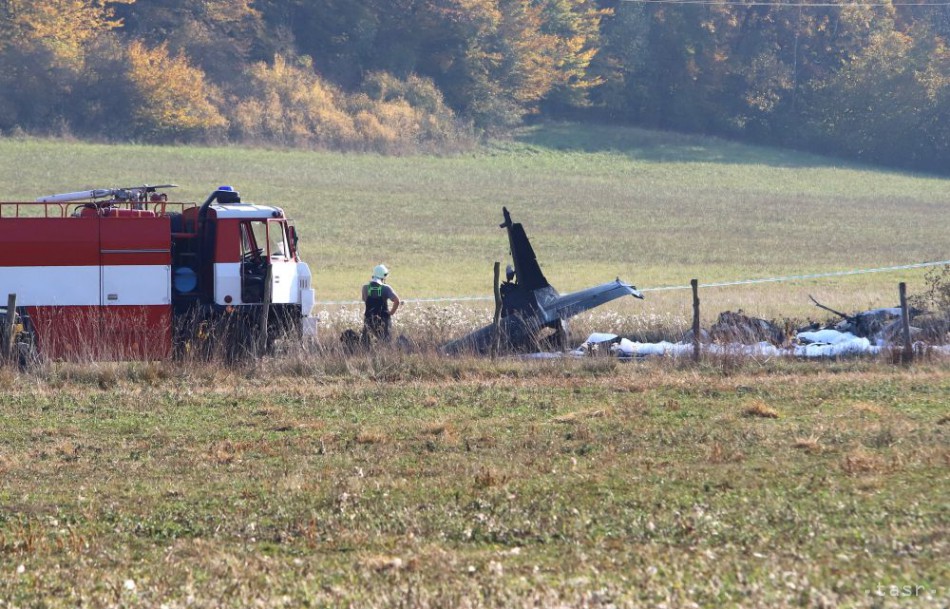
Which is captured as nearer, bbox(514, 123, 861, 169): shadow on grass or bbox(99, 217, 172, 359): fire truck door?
bbox(99, 217, 172, 359): fire truck door

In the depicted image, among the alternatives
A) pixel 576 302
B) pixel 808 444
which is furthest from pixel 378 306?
pixel 808 444

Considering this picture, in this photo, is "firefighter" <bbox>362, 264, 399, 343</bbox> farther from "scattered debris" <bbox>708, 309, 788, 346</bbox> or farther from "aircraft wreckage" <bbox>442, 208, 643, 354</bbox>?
"scattered debris" <bbox>708, 309, 788, 346</bbox>

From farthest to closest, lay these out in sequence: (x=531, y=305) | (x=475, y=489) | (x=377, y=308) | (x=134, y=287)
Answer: (x=531, y=305), (x=377, y=308), (x=134, y=287), (x=475, y=489)

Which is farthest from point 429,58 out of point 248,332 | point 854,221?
point 248,332

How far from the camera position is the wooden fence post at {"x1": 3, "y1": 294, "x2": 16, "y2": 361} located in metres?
17.6

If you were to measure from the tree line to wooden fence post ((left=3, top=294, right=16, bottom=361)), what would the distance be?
50289mm

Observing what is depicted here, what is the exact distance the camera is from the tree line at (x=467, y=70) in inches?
2680

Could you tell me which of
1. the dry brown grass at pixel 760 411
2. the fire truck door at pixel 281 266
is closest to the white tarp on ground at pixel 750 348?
the dry brown grass at pixel 760 411

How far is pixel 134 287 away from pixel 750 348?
352 inches

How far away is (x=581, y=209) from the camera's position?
189 feet

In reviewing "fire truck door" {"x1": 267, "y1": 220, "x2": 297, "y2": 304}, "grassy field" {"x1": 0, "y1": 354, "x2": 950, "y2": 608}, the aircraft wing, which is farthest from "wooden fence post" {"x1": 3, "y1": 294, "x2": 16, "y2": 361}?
the aircraft wing

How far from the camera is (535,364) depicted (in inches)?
700

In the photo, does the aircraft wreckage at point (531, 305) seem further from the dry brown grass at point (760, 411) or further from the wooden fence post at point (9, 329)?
the wooden fence post at point (9, 329)

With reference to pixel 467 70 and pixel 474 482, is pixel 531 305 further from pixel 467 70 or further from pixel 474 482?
pixel 467 70
